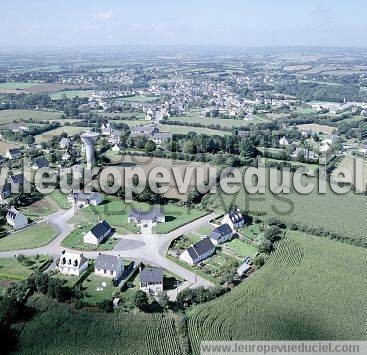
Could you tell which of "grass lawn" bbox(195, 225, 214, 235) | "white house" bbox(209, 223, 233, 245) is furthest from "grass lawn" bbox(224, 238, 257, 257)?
"grass lawn" bbox(195, 225, 214, 235)

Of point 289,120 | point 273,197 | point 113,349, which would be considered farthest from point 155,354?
point 289,120

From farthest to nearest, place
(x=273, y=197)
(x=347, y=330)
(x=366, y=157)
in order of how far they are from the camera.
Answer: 1. (x=366, y=157)
2. (x=273, y=197)
3. (x=347, y=330)

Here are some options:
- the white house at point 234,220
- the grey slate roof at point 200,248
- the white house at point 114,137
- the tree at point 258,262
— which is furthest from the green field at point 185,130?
the tree at point 258,262

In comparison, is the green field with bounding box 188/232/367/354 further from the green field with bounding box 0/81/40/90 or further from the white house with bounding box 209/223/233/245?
the green field with bounding box 0/81/40/90

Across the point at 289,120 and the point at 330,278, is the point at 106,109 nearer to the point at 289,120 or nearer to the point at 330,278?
the point at 289,120

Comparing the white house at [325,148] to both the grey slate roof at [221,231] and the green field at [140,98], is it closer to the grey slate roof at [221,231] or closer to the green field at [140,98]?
the grey slate roof at [221,231]

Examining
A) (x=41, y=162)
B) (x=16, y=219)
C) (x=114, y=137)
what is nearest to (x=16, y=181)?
(x=41, y=162)
